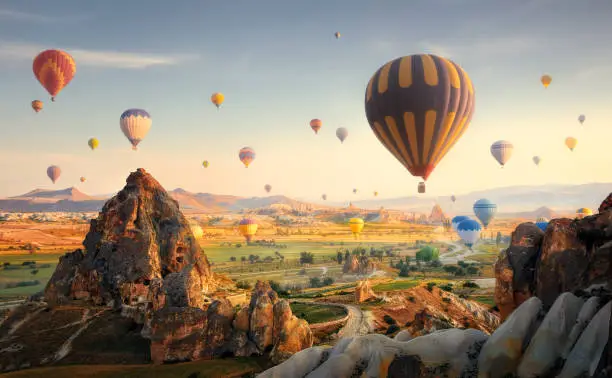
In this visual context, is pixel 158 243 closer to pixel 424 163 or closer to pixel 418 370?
pixel 424 163

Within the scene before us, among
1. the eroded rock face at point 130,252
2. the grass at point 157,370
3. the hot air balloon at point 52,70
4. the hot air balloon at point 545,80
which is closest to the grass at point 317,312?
the eroded rock face at point 130,252

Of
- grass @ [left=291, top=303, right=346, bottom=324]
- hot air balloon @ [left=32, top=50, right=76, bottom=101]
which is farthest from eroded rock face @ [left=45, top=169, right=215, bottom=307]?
hot air balloon @ [left=32, top=50, right=76, bottom=101]

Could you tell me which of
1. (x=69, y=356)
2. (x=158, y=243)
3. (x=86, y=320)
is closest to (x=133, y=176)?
(x=158, y=243)

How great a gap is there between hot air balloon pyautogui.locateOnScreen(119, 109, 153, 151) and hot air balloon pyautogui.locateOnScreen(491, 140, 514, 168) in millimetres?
86344

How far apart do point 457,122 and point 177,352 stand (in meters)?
38.2

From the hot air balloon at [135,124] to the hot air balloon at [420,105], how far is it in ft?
218

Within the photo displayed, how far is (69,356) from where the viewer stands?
45844 millimetres

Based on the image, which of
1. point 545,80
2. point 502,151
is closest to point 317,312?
point 502,151

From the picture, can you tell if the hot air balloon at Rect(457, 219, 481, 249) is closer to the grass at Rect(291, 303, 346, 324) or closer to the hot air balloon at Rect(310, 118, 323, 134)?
the hot air balloon at Rect(310, 118, 323, 134)

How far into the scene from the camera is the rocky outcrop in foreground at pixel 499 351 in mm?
15281

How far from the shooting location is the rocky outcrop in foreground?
1528 cm

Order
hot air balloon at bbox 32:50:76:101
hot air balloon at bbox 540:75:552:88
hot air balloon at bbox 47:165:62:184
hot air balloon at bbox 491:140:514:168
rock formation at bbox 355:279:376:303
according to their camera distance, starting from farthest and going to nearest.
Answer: hot air balloon at bbox 47:165:62:184
hot air balloon at bbox 491:140:514:168
hot air balloon at bbox 540:75:552:88
hot air balloon at bbox 32:50:76:101
rock formation at bbox 355:279:376:303

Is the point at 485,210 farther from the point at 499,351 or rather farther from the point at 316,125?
the point at 499,351

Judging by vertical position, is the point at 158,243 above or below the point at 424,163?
below
